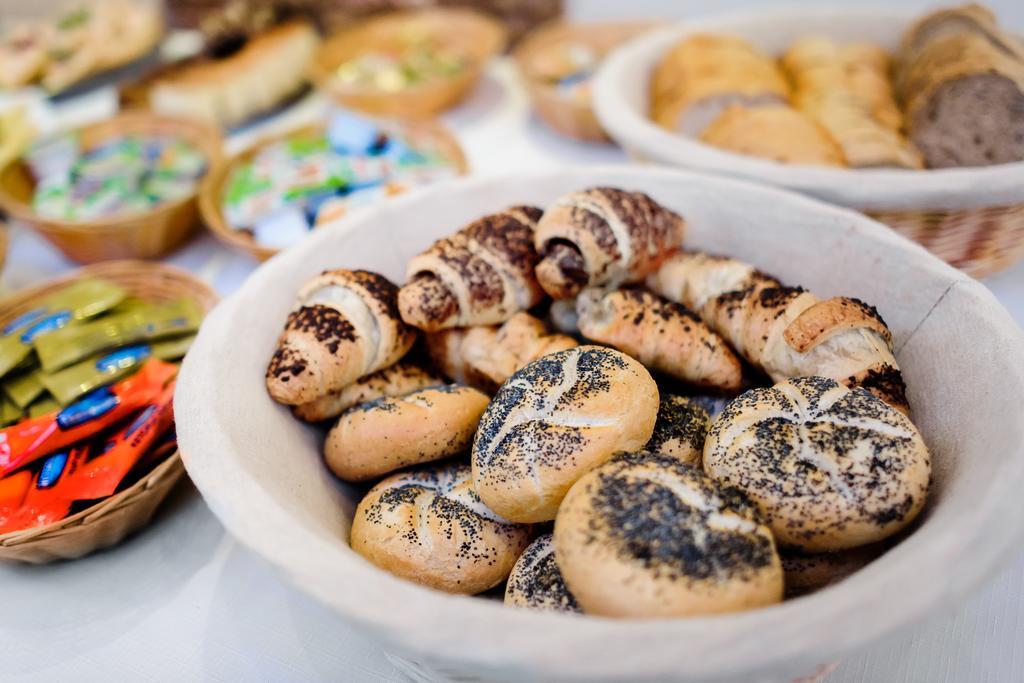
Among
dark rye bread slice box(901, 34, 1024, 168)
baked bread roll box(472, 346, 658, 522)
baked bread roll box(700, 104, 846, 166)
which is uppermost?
dark rye bread slice box(901, 34, 1024, 168)

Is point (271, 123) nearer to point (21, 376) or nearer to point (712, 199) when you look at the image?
point (21, 376)

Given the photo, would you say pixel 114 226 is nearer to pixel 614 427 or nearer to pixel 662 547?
pixel 614 427

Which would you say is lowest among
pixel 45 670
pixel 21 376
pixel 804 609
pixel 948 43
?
pixel 45 670

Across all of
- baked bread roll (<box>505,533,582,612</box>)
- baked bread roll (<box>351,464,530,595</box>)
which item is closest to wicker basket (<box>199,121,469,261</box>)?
baked bread roll (<box>351,464,530,595</box>)

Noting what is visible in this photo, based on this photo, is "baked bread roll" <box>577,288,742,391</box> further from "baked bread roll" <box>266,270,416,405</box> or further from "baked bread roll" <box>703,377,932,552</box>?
"baked bread roll" <box>266,270,416,405</box>

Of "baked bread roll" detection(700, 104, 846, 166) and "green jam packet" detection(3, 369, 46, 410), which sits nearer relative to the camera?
"green jam packet" detection(3, 369, 46, 410)

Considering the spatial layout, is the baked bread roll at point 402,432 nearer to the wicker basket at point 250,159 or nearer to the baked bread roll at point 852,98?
the wicker basket at point 250,159

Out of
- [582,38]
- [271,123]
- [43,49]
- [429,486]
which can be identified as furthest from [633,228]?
[43,49]
